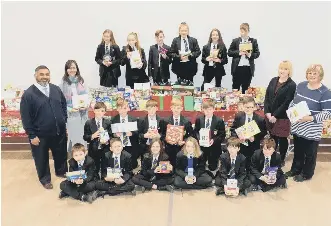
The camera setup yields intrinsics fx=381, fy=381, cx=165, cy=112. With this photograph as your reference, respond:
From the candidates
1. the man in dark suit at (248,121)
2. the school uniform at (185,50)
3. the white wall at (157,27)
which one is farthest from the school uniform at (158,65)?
the man in dark suit at (248,121)

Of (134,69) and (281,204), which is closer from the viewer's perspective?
(281,204)

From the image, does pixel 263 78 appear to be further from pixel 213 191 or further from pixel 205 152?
pixel 213 191

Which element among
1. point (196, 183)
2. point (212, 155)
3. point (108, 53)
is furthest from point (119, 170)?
point (108, 53)

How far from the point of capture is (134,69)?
6891 millimetres

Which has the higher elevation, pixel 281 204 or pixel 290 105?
pixel 290 105

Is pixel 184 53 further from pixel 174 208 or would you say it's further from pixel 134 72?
pixel 174 208

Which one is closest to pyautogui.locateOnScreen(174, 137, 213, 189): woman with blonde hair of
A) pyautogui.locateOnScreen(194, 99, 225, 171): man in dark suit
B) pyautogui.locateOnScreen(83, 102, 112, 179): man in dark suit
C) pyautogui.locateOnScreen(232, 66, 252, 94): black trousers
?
pyautogui.locateOnScreen(194, 99, 225, 171): man in dark suit

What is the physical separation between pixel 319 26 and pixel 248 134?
3.33 meters

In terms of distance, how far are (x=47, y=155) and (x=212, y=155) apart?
2488 mm

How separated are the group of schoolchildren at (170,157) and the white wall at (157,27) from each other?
7.64ft

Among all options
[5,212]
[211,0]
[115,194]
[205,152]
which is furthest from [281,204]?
[211,0]

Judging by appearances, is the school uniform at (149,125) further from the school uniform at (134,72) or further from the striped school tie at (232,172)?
the school uniform at (134,72)

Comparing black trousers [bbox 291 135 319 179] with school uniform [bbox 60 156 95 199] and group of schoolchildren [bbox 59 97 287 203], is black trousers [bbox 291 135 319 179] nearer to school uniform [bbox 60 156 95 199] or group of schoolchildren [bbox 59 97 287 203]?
group of schoolchildren [bbox 59 97 287 203]

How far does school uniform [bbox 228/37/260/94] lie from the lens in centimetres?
674
